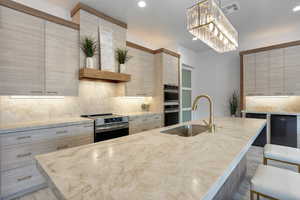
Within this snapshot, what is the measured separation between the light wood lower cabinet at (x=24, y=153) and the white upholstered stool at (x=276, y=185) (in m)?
2.31

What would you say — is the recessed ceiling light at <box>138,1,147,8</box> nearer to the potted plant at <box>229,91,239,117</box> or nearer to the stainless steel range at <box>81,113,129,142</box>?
the stainless steel range at <box>81,113,129,142</box>

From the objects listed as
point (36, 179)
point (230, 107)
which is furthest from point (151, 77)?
point (36, 179)

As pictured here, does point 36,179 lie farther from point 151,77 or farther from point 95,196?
point 151,77

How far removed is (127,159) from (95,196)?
1.13 ft

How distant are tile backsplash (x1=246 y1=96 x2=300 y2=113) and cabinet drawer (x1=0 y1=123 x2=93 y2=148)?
4.15 meters

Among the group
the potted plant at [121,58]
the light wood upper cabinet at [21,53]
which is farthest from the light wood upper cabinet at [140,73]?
the light wood upper cabinet at [21,53]

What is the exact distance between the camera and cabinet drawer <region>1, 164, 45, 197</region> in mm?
1783

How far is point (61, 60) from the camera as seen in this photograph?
2.43 metres

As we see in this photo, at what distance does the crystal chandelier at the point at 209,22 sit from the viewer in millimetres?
1577

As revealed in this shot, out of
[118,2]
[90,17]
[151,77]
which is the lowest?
[151,77]

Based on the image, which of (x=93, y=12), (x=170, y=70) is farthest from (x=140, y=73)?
(x=93, y=12)

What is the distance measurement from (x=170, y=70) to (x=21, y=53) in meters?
3.05

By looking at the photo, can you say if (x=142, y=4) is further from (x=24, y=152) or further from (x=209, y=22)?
(x=24, y=152)

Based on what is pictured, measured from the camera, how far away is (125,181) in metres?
0.63
